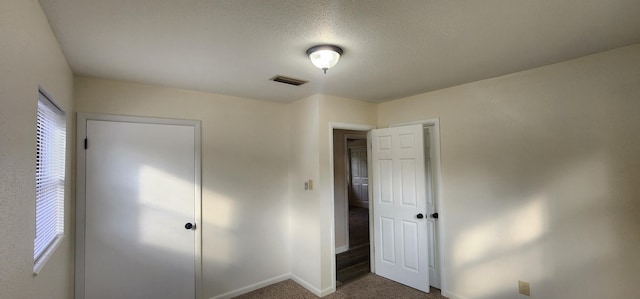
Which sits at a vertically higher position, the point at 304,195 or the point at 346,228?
the point at 304,195

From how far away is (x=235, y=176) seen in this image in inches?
126

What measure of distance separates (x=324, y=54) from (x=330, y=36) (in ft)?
0.55

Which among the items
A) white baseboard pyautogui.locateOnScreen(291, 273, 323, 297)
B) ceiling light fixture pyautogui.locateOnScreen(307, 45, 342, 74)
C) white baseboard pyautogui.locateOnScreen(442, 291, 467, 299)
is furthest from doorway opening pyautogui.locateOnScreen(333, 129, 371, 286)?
ceiling light fixture pyautogui.locateOnScreen(307, 45, 342, 74)

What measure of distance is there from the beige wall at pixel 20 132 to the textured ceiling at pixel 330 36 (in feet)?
0.66

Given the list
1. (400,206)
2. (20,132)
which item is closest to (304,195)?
(400,206)

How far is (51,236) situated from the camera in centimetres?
186

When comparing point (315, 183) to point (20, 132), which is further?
point (315, 183)

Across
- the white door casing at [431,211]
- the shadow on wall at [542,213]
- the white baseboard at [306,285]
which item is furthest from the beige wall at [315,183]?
the shadow on wall at [542,213]

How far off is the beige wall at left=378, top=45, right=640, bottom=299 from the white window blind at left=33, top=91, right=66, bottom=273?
10.8ft

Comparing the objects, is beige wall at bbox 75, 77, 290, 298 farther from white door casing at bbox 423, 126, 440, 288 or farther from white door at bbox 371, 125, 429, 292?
white door casing at bbox 423, 126, 440, 288

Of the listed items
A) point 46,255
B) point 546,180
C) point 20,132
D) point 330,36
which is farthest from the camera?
point 546,180

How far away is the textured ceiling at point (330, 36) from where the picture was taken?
142 centimetres

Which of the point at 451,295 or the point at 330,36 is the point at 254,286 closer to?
the point at 451,295

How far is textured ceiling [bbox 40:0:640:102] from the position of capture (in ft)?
4.67
